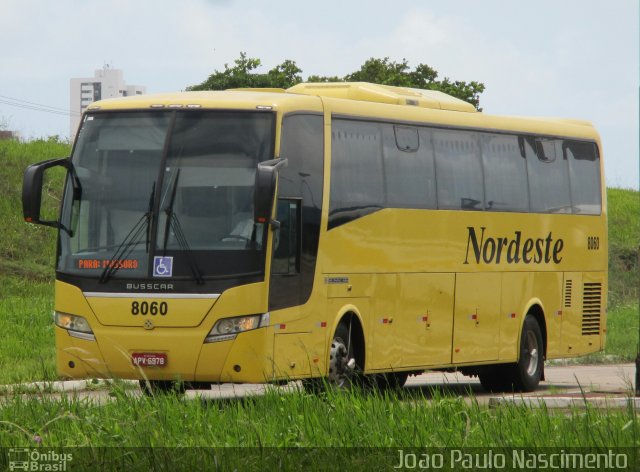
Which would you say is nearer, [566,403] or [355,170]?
[566,403]

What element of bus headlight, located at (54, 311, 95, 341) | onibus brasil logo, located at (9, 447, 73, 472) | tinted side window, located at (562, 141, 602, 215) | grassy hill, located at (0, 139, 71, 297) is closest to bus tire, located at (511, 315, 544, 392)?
tinted side window, located at (562, 141, 602, 215)

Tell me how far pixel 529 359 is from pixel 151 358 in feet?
26.0

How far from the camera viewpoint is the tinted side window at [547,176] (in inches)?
866

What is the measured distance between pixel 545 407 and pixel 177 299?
5653 mm

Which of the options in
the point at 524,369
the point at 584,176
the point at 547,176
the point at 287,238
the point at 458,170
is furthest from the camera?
the point at 584,176

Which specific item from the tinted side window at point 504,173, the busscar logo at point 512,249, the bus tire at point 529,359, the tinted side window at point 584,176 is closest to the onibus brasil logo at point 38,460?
the busscar logo at point 512,249

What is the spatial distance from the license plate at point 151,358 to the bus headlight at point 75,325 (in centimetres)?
60

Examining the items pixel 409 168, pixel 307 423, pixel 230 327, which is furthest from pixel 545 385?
pixel 307 423

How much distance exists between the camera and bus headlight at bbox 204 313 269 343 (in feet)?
51.8

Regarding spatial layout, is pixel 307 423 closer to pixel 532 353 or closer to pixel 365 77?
pixel 532 353

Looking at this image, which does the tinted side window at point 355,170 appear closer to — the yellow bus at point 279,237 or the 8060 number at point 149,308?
the yellow bus at point 279,237

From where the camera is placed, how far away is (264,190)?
15438mm

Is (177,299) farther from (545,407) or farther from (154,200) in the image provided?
(545,407)

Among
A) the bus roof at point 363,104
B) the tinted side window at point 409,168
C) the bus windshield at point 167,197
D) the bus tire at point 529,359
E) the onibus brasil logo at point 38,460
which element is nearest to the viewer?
the onibus brasil logo at point 38,460
